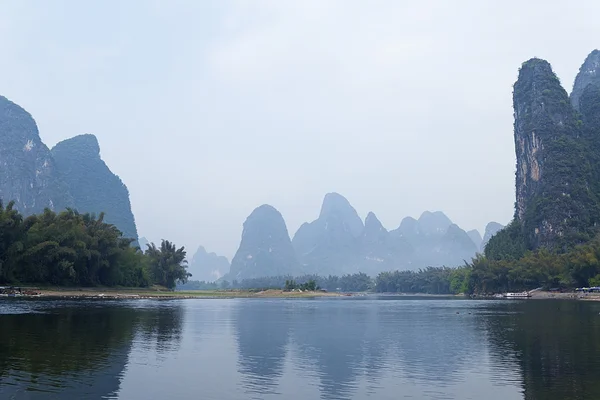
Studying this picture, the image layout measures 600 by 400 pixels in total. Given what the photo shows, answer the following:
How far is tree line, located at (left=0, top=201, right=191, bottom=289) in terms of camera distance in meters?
68.4

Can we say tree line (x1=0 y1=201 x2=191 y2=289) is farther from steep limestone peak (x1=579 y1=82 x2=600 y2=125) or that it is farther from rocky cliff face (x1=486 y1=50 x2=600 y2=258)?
steep limestone peak (x1=579 y1=82 x2=600 y2=125)

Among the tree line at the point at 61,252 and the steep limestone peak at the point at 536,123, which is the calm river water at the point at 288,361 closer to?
the tree line at the point at 61,252

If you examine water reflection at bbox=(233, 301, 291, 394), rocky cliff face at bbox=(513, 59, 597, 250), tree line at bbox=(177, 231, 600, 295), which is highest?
rocky cliff face at bbox=(513, 59, 597, 250)

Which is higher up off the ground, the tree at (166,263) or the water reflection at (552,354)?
the tree at (166,263)

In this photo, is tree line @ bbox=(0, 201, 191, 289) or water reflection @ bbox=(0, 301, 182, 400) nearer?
water reflection @ bbox=(0, 301, 182, 400)

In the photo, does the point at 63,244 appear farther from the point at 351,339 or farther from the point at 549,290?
the point at 549,290

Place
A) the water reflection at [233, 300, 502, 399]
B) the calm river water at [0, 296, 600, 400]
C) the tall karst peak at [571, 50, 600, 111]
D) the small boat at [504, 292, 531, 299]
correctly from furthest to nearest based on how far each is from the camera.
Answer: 1. the tall karst peak at [571, 50, 600, 111]
2. the small boat at [504, 292, 531, 299]
3. the water reflection at [233, 300, 502, 399]
4. the calm river water at [0, 296, 600, 400]

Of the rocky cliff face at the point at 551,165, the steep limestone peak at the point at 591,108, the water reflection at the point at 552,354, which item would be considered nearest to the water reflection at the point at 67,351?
the water reflection at the point at 552,354

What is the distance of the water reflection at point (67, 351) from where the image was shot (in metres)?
16.5

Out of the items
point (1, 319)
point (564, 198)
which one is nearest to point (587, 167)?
point (564, 198)

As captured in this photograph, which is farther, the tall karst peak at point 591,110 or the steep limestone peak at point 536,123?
the tall karst peak at point 591,110

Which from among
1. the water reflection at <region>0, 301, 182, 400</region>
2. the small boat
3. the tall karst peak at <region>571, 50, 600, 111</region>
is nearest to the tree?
the small boat

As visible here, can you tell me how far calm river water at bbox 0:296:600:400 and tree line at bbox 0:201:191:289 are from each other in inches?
1360

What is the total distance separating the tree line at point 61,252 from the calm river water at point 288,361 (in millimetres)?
34538
